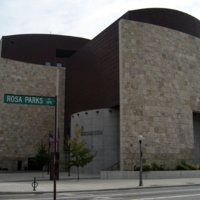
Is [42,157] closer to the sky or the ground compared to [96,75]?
closer to the ground

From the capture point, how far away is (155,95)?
44250 millimetres

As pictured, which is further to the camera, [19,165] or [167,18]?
[19,165]

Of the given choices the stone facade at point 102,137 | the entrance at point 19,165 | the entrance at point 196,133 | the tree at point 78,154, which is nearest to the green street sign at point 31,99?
the tree at point 78,154

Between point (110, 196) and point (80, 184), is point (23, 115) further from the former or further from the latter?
point (110, 196)

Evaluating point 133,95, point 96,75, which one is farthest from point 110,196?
point 96,75

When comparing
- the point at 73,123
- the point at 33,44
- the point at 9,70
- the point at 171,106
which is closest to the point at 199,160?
the point at 171,106

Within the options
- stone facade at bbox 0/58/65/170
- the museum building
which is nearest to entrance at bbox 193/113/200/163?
the museum building

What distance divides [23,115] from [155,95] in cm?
2458

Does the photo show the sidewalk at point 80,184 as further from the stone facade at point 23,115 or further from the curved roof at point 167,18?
the stone facade at point 23,115

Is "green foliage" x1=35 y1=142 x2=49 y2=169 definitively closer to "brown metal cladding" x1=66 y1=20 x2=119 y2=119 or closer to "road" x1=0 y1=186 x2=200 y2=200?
"brown metal cladding" x1=66 y1=20 x2=119 y2=119

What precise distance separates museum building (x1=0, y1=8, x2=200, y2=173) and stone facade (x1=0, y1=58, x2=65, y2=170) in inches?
6.4

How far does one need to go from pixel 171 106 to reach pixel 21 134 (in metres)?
25.9

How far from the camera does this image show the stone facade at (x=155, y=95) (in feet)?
137

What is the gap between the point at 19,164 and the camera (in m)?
58.2
